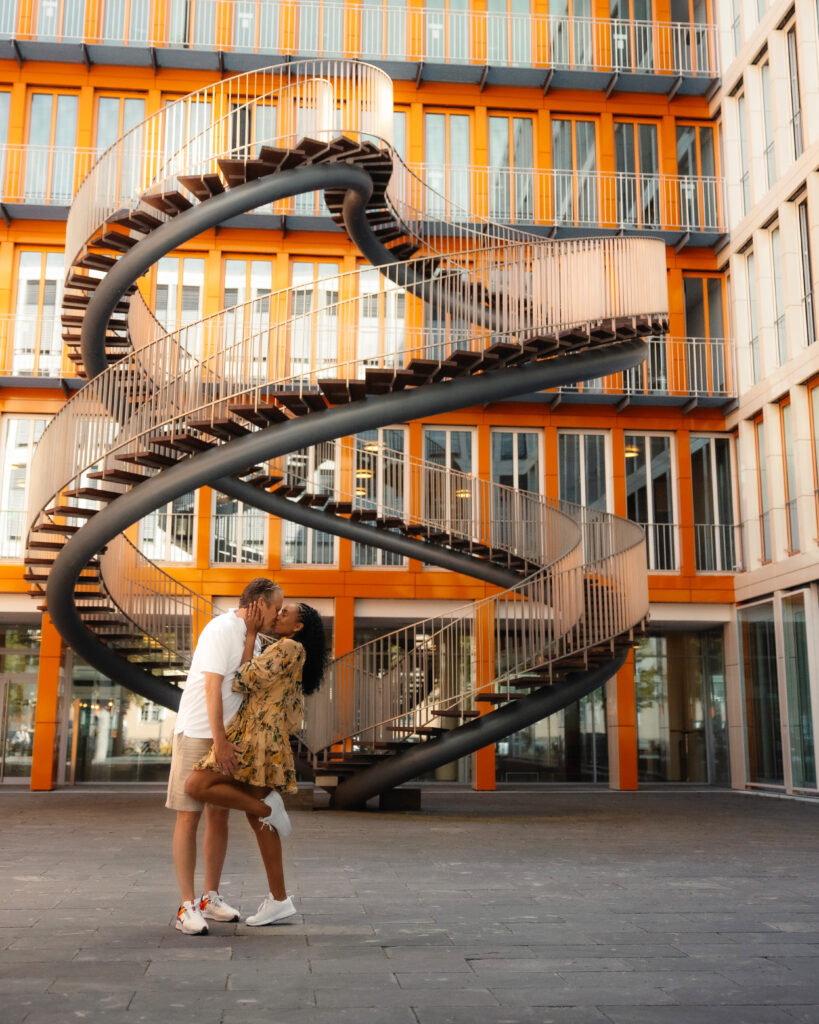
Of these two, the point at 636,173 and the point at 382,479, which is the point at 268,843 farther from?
the point at 636,173

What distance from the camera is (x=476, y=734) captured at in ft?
46.0

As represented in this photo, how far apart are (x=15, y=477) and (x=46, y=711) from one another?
4.12 meters

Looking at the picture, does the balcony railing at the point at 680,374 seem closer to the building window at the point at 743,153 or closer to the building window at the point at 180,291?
the building window at the point at 743,153

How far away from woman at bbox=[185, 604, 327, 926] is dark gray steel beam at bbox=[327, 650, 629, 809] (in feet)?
26.9

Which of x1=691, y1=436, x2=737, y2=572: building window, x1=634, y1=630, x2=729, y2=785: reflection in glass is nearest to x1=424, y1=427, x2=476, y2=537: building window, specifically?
x1=691, y1=436, x2=737, y2=572: building window

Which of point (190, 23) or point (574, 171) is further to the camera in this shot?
point (574, 171)

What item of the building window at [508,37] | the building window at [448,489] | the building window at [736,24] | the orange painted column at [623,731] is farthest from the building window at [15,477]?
the building window at [736,24]

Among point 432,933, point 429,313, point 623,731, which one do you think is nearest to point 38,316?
point 429,313

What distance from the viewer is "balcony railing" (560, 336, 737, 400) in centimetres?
2067

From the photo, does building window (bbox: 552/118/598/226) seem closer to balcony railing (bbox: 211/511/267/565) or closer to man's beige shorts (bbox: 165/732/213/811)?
balcony railing (bbox: 211/511/267/565)

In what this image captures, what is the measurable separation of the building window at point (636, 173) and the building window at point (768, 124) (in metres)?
2.42

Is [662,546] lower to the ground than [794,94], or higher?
lower

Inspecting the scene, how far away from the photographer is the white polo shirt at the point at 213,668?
18.4 ft

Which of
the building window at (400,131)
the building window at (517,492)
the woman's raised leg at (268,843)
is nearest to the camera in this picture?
the woman's raised leg at (268,843)
